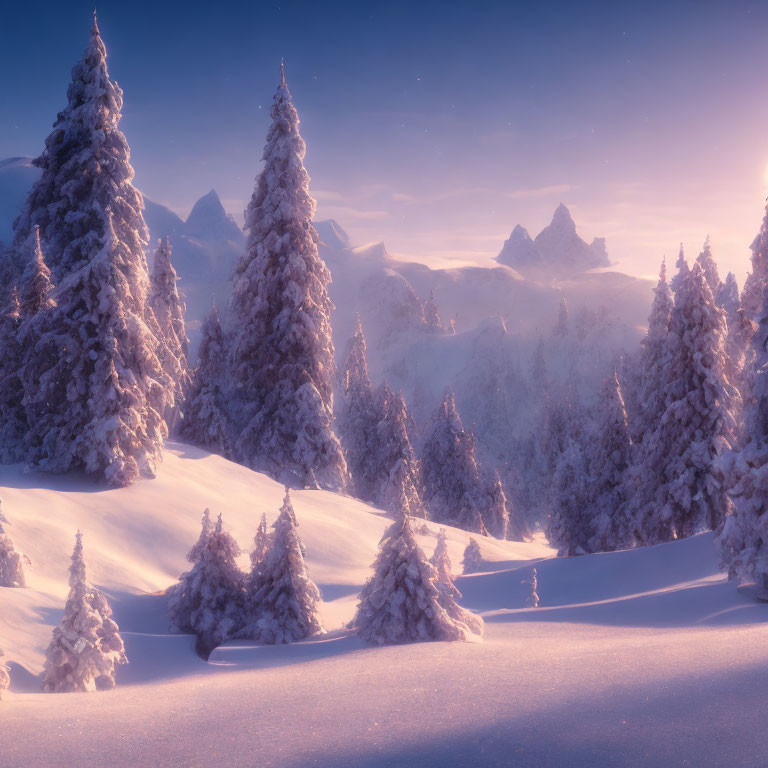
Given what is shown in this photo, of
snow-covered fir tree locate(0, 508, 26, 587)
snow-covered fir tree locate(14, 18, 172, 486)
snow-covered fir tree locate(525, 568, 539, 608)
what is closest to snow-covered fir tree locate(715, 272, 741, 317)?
snow-covered fir tree locate(525, 568, 539, 608)

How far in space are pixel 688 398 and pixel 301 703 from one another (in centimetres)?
1946

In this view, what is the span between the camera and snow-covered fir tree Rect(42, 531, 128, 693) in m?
6.31

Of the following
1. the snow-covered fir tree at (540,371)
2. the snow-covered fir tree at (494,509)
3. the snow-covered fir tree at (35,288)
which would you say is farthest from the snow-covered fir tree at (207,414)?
the snow-covered fir tree at (540,371)

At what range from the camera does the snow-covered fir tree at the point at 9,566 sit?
8359mm

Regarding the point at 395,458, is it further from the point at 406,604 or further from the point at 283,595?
the point at 406,604

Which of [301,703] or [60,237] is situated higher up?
[60,237]

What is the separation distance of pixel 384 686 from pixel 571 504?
2563cm

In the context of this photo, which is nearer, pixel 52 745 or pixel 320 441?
pixel 52 745

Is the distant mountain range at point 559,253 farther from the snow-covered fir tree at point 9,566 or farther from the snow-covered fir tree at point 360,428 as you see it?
the snow-covered fir tree at point 9,566

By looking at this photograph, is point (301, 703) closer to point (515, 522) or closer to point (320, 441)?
point (320, 441)

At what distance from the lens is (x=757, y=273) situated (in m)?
20.0

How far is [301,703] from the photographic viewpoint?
15.3ft

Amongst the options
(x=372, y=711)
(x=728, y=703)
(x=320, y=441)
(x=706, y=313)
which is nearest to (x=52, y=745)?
(x=372, y=711)

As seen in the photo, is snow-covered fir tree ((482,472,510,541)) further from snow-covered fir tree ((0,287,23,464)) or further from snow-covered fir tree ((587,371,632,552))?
snow-covered fir tree ((0,287,23,464))
